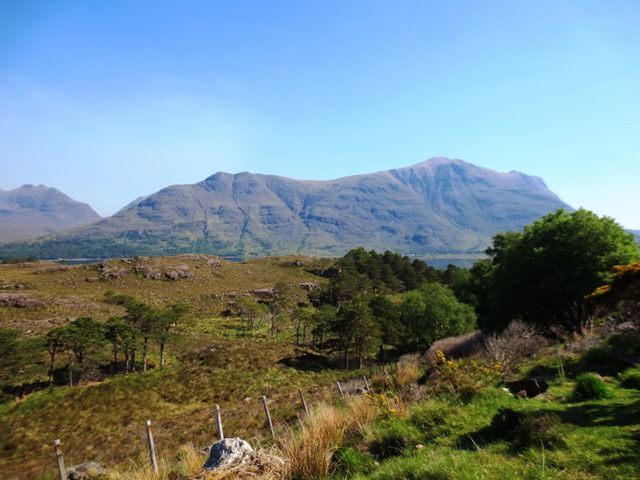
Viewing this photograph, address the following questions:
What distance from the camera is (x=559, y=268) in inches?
746

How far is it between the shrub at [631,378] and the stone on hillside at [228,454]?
10.4 m

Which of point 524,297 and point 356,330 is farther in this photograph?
point 356,330

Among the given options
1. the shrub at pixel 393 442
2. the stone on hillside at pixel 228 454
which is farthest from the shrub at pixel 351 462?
the stone on hillside at pixel 228 454

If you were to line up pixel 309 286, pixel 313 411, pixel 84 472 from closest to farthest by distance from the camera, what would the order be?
1. pixel 313 411
2. pixel 84 472
3. pixel 309 286

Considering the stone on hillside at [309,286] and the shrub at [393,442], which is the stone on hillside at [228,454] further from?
the stone on hillside at [309,286]

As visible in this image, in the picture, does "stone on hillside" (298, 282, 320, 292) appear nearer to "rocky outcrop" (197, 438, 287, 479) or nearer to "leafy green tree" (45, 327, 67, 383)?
"leafy green tree" (45, 327, 67, 383)

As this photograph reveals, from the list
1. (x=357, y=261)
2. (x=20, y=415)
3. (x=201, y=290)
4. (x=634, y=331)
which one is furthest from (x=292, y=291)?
(x=634, y=331)

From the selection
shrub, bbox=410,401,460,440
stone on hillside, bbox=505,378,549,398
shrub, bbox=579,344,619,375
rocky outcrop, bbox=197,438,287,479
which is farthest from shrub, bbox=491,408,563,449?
shrub, bbox=579,344,619,375

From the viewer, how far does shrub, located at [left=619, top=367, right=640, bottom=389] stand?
28.3 feet

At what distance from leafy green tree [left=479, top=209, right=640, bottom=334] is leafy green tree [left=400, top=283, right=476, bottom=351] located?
19981 millimetres

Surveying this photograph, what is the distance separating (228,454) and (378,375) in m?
14.6

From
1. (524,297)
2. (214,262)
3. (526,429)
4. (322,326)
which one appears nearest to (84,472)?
(526,429)

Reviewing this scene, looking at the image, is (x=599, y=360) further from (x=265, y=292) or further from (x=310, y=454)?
(x=265, y=292)

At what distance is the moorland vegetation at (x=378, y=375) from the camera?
531 cm
